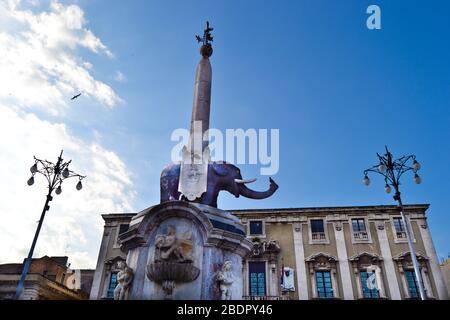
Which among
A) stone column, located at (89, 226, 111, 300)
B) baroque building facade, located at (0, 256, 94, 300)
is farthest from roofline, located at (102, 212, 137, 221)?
baroque building facade, located at (0, 256, 94, 300)

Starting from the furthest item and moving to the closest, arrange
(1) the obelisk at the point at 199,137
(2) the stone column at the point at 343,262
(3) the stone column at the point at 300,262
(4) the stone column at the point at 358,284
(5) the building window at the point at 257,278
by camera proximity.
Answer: (5) the building window at the point at 257,278 < (3) the stone column at the point at 300,262 < (2) the stone column at the point at 343,262 < (4) the stone column at the point at 358,284 < (1) the obelisk at the point at 199,137

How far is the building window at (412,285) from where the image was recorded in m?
23.0

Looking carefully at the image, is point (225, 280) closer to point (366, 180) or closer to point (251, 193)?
point (251, 193)

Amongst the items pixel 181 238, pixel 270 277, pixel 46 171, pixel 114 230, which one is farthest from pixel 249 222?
pixel 181 238

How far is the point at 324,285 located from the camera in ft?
78.3

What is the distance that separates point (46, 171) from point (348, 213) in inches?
839

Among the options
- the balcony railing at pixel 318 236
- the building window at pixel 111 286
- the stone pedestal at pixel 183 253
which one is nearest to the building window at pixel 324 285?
the balcony railing at pixel 318 236

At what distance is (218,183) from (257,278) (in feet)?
54.8

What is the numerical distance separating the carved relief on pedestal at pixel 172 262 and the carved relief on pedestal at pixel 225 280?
50 cm

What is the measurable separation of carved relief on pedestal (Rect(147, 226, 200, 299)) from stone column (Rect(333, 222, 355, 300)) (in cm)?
1918

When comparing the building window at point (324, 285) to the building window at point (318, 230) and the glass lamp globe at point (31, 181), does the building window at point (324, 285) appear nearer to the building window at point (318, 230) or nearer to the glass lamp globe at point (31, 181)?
the building window at point (318, 230)

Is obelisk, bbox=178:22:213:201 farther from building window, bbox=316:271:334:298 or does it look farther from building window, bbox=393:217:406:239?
building window, bbox=393:217:406:239
